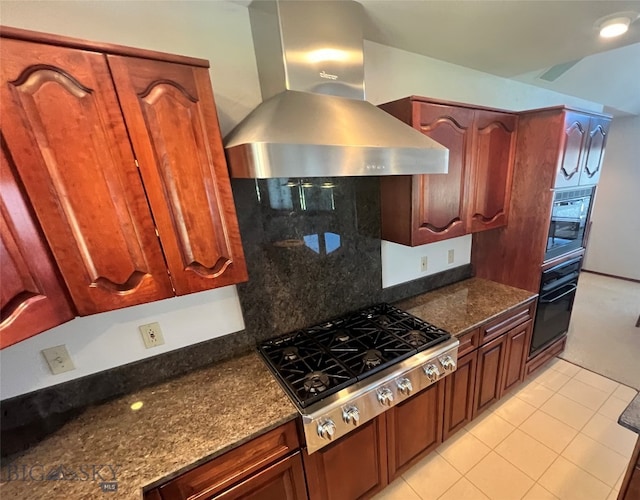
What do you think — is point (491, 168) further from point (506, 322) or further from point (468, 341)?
point (468, 341)

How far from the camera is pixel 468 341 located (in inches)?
61.9

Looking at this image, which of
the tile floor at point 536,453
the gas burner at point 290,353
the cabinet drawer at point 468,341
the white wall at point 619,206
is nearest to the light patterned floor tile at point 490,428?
the tile floor at point 536,453

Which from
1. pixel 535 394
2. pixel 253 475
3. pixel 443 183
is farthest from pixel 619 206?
pixel 253 475

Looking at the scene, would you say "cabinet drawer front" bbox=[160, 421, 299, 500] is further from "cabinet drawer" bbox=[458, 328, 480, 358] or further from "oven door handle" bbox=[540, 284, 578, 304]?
"oven door handle" bbox=[540, 284, 578, 304]

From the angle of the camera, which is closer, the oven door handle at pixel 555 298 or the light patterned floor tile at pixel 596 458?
the light patterned floor tile at pixel 596 458

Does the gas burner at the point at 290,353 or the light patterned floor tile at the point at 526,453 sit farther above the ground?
the gas burner at the point at 290,353

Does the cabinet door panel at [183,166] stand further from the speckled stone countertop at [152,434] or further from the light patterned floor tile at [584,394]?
the light patterned floor tile at [584,394]

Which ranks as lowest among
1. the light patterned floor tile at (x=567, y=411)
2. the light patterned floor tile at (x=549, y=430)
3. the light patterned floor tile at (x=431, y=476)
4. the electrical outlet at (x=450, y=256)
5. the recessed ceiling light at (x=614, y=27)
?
the light patterned floor tile at (x=567, y=411)

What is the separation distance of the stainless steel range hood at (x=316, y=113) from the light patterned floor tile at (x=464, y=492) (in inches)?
69.8

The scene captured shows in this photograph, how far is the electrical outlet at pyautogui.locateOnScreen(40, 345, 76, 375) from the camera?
1072mm

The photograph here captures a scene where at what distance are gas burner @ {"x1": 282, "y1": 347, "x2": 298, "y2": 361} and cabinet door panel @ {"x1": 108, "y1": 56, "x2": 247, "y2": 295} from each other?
53 cm

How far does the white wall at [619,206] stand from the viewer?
376 cm

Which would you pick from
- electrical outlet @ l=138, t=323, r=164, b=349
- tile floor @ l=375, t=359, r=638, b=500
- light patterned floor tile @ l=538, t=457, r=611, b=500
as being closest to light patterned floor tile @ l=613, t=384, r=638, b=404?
tile floor @ l=375, t=359, r=638, b=500

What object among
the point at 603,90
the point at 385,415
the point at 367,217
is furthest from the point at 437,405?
the point at 603,90
